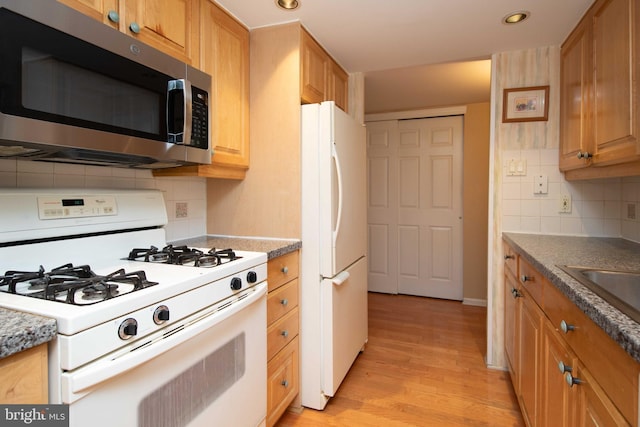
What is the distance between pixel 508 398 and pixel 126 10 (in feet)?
8.62

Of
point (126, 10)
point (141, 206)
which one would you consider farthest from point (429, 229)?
point (126, 10)

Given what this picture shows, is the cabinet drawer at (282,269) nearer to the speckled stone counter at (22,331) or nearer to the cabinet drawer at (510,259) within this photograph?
the speckled stone counter at (22,331)

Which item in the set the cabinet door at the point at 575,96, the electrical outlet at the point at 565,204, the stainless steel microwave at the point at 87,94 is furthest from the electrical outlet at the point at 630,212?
the stainless steel microwave at the point at 87,94

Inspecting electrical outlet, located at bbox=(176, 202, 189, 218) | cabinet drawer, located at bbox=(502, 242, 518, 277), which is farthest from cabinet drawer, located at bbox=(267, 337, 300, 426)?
cabinet drawer, located at bbox=(502, 242, 518, 277)

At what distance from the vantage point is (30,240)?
3.77ft

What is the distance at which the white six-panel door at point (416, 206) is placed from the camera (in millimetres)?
3854

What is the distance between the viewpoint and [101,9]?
116cm

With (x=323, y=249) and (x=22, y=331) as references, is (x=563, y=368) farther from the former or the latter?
(x=22, y=331)

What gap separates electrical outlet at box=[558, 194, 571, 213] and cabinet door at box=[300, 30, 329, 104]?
5.35 ft

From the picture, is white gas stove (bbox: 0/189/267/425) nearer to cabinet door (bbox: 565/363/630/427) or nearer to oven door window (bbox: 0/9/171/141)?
oven door window (bbox: 0/9/171/141)

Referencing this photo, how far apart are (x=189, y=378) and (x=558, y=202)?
2.29m

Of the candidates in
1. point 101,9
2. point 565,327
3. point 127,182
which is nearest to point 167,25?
point 101,9

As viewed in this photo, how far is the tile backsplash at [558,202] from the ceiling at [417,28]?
70 cm

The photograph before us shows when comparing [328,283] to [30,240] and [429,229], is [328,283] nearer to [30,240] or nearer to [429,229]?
[30,240]
